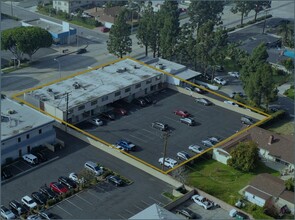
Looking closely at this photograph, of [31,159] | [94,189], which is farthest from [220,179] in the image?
[31,159]

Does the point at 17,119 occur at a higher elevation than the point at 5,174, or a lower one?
higher

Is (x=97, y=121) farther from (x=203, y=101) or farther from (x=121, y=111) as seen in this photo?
(x=203, y=101)

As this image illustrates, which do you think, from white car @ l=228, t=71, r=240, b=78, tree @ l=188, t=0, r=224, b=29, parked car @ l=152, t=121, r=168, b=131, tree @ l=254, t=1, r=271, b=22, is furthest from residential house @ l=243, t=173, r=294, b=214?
tree @ l=254, t=1, r=271, b=22

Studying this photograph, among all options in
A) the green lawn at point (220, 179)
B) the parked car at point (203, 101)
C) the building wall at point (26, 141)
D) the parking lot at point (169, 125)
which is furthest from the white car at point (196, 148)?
the building wall at point (26, 141)

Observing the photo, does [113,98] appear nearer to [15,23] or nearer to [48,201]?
[48,201]

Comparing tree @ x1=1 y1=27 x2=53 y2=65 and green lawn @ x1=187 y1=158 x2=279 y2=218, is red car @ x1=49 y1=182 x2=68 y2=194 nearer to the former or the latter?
green lawn @ x1=187 y1=158 x2=279 y2=218

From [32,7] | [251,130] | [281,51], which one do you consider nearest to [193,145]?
[251,130]
